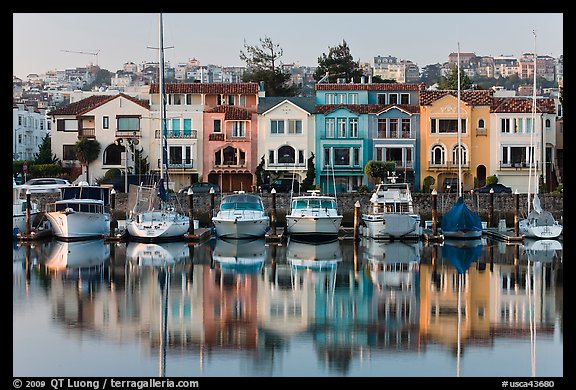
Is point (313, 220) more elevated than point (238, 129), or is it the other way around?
point (238, 129)

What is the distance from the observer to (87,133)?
249 ft

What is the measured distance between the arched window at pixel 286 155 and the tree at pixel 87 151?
13.3 meters

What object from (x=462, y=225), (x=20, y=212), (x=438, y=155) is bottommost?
(x=462, y=225)

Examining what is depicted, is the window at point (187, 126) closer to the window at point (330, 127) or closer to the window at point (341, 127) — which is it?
the window at point (330, 127)

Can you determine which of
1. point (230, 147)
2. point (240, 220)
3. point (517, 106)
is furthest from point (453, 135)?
point (240, 220)

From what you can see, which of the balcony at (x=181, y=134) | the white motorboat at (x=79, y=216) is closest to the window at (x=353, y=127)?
the balcony at (x=181, y=134)

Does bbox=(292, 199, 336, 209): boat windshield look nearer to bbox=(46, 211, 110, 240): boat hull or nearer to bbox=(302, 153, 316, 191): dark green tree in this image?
bbox=(46, 211, 110, 240): boat hull

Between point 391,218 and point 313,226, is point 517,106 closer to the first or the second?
point 391,218

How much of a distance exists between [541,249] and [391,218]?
761cm

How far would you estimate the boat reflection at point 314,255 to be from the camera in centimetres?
4244

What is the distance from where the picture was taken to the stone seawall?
2532 inches

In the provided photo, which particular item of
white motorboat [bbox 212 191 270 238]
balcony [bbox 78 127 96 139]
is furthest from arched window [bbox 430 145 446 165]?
balcony [bbox 78 127 96 139]

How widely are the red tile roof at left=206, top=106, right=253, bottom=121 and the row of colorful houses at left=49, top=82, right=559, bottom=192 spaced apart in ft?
0.24
